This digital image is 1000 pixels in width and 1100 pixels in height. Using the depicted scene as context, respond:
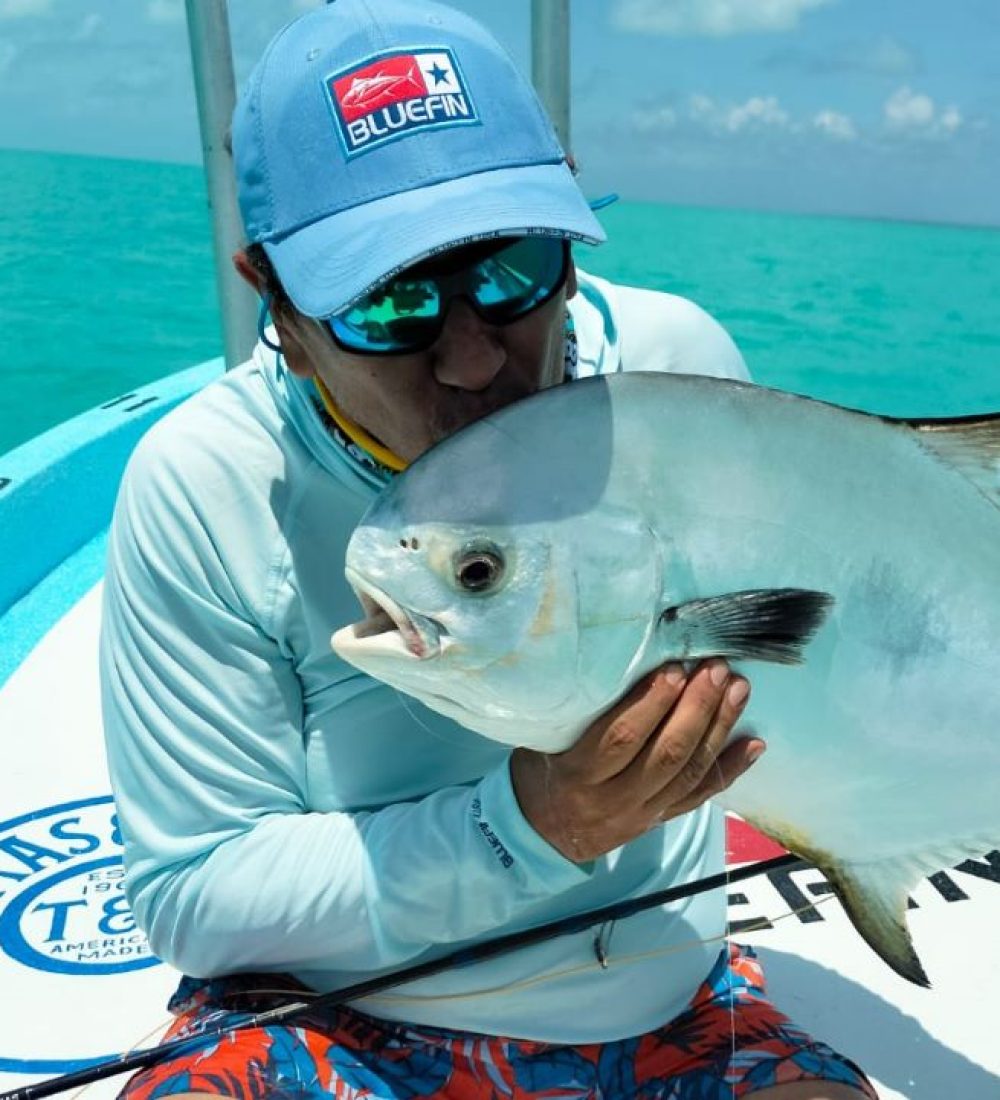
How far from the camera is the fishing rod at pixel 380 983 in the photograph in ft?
4.48

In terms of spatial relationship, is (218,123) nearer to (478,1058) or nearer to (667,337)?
(667,337)

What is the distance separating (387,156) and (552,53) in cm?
204

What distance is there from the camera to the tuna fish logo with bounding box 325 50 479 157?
1.14 m

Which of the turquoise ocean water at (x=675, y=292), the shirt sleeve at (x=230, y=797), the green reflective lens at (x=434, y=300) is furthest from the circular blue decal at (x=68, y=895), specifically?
the turquoise ocean water at (x=675, y=292)

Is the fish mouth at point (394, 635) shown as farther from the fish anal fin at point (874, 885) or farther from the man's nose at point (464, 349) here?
the fish anal fin at point (874, 885)

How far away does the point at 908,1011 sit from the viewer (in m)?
1.98

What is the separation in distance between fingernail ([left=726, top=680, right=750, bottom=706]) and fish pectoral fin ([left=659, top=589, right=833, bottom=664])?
25 millimetres

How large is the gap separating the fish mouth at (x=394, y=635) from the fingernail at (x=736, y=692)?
0.84 feet

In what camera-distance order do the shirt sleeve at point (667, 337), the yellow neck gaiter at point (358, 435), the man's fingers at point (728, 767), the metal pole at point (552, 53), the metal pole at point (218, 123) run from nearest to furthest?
the man's fingers at point (728, 767) → the yellow neck gaiter at point (358, 435) → the shirt sleeve at point (667, 337) → the metal pole at point (218, 123) → the metal pole at point (552, 53)

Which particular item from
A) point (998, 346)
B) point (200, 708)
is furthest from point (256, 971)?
point (998, 346)

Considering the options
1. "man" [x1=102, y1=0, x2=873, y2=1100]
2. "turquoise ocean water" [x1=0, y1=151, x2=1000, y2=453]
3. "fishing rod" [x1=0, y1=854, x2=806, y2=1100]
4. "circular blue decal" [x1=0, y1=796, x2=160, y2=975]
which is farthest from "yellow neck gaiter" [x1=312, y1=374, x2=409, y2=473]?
"turquoise ocean water" [x1=0, y1=151, x2=1000, y2=453]

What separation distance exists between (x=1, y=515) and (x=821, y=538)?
3387mm

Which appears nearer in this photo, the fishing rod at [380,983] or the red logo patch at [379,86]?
the red logo patch at [379,86]

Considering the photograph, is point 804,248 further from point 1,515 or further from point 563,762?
point 563,762
